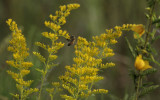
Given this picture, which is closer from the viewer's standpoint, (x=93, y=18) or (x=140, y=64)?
(x=140, y=64)

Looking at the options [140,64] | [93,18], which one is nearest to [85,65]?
[140,64]

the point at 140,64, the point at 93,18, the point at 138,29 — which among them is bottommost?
the point at 140,64

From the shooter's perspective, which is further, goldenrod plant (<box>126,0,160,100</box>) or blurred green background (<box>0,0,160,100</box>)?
blurred green background (<box>0,0,160,100</box>)

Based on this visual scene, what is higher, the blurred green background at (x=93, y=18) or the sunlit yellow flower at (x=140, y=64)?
the blurred green background at (x=93, y=18)

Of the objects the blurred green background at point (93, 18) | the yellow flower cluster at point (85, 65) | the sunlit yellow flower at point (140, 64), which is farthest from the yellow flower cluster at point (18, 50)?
the blurred green background at point (93, 18)

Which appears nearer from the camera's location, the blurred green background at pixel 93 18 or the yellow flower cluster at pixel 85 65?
the yellow flower cluster at pixel 85 65

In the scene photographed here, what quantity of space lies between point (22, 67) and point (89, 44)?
0.64 ft

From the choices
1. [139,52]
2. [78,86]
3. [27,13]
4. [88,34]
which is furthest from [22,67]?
[27,13]

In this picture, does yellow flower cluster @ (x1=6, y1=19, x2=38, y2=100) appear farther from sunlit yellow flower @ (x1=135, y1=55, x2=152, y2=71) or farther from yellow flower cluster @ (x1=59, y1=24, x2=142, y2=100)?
sunlit yellow flower @ (x1=135, y1=55, x2=152, y2=71)

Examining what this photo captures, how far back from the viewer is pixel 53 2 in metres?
2.74

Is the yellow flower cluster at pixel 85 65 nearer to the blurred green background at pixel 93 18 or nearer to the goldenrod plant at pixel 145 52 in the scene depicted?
the goldenrod plant at pixel 145 52

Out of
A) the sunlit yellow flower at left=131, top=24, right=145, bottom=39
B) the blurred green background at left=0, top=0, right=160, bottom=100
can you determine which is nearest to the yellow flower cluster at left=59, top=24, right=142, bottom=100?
the sunlit yellow flower at left=131, top=24, right=145, bottom=39

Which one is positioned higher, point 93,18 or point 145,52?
point 93,18

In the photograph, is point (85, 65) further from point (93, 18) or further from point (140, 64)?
point (93, 18)
